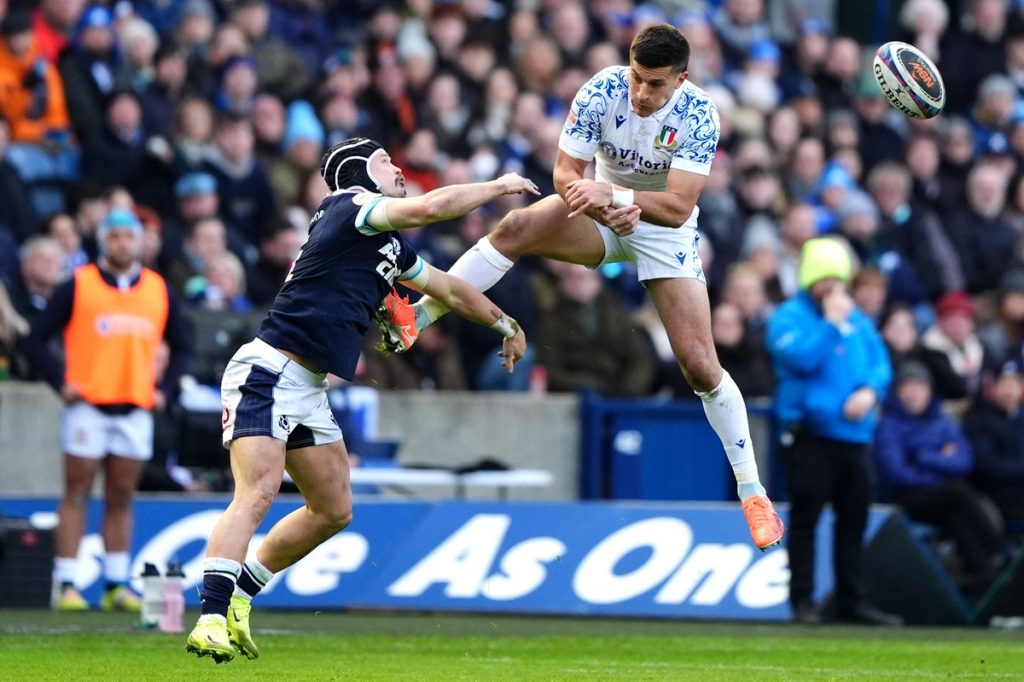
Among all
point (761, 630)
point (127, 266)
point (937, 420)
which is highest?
point (127, 266)

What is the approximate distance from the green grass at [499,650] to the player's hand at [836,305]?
2.17 metres

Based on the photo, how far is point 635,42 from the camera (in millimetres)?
10461

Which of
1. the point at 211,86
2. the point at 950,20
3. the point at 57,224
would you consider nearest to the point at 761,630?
the point at 57,224

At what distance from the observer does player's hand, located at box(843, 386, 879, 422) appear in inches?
569

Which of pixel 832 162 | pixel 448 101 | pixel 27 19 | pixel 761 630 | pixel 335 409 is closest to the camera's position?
pixel 761 630

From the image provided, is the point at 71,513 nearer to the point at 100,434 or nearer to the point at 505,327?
the point at 100,434

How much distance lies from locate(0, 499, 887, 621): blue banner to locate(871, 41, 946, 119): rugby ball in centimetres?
474

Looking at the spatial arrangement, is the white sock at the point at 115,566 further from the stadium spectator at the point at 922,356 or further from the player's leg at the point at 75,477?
the stadium spectator at the point at 922,356

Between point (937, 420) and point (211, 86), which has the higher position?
point (211, 86)

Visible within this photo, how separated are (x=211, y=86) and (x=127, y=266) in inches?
159

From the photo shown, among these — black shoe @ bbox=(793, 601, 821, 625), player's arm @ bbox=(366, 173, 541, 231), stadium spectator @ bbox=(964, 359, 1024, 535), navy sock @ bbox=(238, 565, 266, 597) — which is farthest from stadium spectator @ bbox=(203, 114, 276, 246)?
player's arm @ bbox=(366, 173, 541, 231)

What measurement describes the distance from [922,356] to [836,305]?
9.67ft

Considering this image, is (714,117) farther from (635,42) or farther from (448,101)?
(448,101)

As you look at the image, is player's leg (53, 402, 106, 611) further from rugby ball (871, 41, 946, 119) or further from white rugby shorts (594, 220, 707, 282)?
rugby ball (871, 41, 946, 119)
